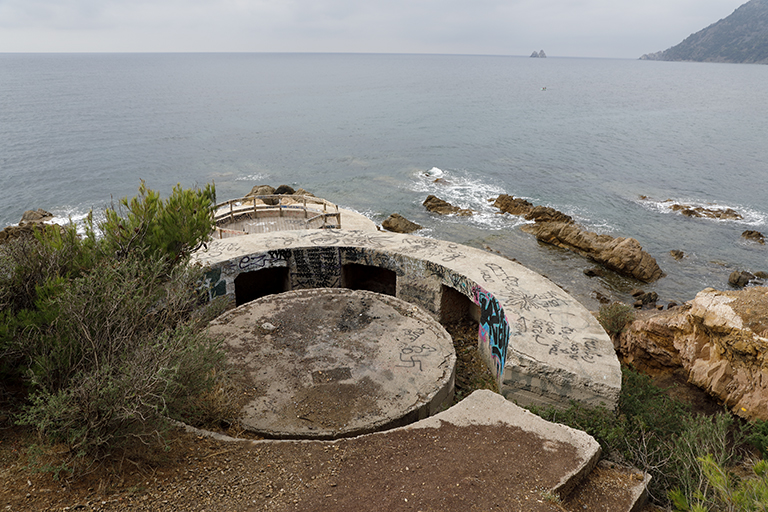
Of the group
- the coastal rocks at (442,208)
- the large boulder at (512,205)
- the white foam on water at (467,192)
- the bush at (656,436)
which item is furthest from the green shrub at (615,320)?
the coastal rocks at (442,208)

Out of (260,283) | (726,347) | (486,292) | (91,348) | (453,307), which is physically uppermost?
(91,348)

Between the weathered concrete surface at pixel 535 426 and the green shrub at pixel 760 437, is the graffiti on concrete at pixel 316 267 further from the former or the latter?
the green shrub at pixel 760 437

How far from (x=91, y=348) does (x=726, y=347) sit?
1509 cm

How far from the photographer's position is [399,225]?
3341 cm

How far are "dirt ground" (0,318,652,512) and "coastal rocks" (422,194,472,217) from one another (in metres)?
29.6

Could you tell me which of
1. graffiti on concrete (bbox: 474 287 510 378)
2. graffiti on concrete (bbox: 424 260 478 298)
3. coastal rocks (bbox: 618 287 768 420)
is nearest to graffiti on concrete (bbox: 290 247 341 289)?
graffiti on concrete (bbox: 424 260 478 298)

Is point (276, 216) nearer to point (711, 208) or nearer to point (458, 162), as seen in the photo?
point (458, 162)

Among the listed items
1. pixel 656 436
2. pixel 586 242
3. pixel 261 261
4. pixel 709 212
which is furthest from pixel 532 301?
pixel 709 212

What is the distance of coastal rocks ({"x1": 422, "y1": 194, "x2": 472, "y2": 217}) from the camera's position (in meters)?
37.4

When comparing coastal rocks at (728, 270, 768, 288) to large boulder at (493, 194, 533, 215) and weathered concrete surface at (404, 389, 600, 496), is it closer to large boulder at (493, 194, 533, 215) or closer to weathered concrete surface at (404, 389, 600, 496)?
large boulder at (493, 194, 533, 215)

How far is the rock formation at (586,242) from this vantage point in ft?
89.6

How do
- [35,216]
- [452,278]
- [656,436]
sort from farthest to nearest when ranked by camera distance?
[35,216], [452,278], [656,436]

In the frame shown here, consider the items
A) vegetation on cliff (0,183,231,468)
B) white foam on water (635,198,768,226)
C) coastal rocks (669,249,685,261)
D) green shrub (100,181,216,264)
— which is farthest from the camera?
white foam on water (635,198,768,226)

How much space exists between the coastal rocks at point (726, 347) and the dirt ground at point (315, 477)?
741 centimetres
